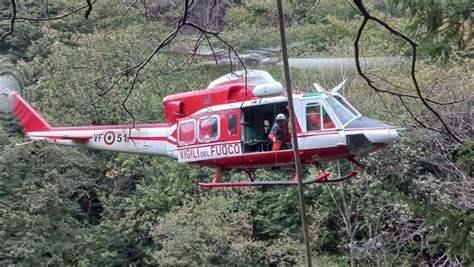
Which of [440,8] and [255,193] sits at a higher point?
[440,8]

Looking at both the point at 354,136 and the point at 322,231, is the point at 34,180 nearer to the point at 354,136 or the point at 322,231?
the point at 322,231

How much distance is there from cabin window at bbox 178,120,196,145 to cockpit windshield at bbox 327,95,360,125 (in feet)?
3.06

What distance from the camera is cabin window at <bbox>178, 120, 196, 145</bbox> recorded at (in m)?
4.91

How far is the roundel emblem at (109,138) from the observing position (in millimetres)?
5117

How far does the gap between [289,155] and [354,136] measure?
54 centimetres

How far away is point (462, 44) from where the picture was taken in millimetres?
2961

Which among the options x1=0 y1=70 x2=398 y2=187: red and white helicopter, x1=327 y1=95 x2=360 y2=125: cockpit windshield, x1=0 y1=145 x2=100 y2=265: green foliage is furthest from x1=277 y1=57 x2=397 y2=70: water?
x1=0 y1=70 x2=398 y2=187: red and white helicopter

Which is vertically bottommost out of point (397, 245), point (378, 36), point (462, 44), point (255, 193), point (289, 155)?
point (397, 245)

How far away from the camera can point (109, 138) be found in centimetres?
512

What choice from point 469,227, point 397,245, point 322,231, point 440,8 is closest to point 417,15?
point 440,8

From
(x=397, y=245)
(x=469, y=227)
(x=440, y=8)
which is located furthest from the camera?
(x=397, y=245)

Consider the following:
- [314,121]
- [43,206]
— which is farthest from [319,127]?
[43,206]

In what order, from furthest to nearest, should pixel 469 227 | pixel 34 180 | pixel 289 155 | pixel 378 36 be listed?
pixel 378 36 < pixel 34 180 < pixel 289 155 < pixel 469 227

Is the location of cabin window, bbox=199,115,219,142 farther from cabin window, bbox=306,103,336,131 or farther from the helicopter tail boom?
cabin window, bbox=306,103,336,131
